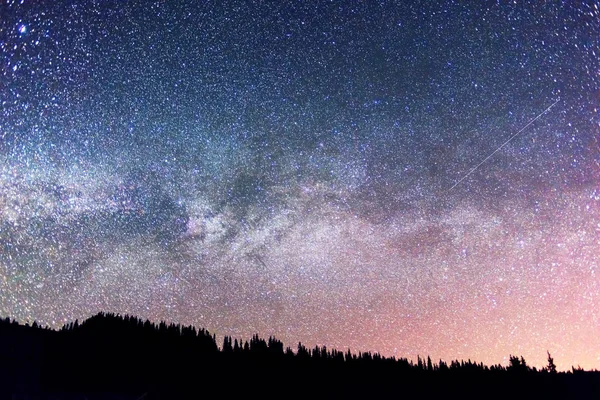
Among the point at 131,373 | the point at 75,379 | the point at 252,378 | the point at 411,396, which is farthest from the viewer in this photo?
the point at 411,396

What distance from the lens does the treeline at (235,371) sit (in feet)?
177

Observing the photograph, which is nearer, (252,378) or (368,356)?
(252,378)

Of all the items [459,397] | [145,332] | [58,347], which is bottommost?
[459,397]

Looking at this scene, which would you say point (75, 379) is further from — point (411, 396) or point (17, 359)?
point (411, 396)

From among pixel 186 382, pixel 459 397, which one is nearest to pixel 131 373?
pixel 186 382

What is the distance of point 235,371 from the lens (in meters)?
67.3

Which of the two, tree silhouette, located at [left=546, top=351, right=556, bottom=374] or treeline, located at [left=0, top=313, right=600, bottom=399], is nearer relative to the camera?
treeline, located at [left=0, top=313, right=600, bottom=399]

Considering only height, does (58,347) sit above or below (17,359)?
above

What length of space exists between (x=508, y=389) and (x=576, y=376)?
20.0m

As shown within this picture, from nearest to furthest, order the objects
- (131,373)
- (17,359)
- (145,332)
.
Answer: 1. (17,359)
2. (131,373)
3. (145,332)

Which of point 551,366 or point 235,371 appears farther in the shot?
point 551,366

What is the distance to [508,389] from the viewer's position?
73562 mm

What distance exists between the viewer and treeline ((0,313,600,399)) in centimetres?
5397

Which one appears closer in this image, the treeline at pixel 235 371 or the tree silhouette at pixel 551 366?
the treeline at pixel 235 371
